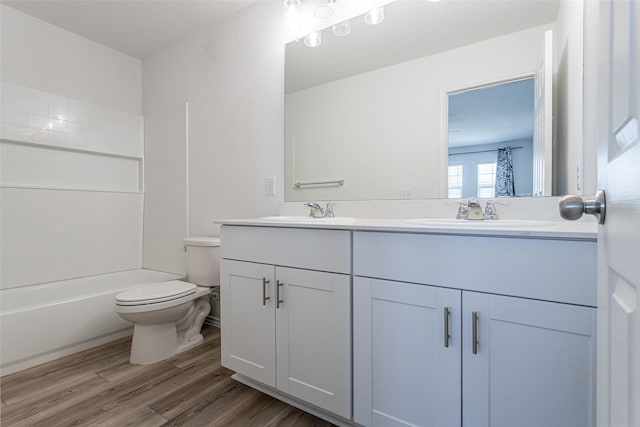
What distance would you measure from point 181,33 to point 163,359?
2410 millimetres

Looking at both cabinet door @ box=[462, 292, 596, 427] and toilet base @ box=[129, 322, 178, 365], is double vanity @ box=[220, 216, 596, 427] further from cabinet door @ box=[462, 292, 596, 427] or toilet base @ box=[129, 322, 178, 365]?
toilet base @ box=[129, 322, 178, 365]

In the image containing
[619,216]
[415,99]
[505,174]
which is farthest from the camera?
[415,99]

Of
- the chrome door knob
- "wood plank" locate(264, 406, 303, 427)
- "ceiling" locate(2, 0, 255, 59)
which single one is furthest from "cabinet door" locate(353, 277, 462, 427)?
"ceiling" locate(2, 0, 255, 59)

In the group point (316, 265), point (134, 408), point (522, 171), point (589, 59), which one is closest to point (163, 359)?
point (134, 408)

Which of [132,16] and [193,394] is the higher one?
[132,16]

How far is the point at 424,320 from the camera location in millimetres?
1028

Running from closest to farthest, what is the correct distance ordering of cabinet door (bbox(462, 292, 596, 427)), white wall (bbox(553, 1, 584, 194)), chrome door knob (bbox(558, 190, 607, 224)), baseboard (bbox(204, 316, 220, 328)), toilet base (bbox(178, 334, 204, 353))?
chrome door knob (bbox(558, 190, 607, 224)), cabinet door (bbox(462, 292, 596, 427)), white wall (bbox(553, 1, 584, 194)), toilet base (bbox(178, 334, 204, 353)), baseboard (bbox(204, 316, 220, 328))

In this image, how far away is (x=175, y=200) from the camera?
2.56m

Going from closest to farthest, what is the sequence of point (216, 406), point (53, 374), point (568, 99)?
1. point (568, 99)
2. point (216, 406)
3. point (53, 374)

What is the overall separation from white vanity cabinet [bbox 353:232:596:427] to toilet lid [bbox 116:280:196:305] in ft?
4.01

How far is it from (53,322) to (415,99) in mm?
2472

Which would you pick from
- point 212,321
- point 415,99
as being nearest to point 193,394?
point 212,321

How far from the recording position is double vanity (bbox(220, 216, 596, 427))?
0.84 meters

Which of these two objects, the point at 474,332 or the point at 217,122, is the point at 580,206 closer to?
the point at 474,332
